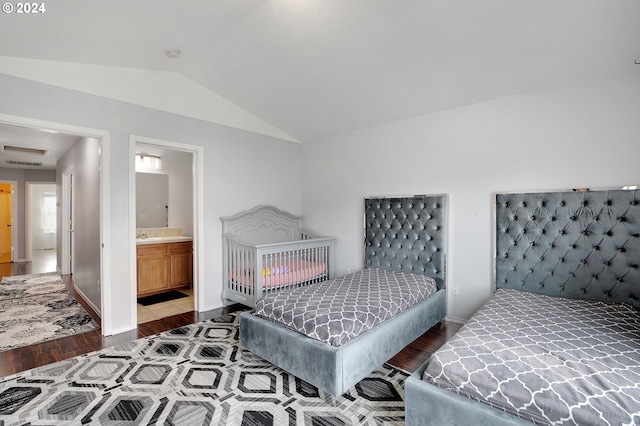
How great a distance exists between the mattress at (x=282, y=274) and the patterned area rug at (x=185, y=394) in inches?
36.8

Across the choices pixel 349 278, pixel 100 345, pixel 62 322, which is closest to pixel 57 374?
pixel 100 345

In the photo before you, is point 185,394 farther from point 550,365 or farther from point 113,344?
point 550,365

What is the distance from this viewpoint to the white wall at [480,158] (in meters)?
2.48

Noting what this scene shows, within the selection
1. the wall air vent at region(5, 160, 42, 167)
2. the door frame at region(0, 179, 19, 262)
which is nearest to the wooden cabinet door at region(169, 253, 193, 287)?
the wall air vent at region(5, 160, 42, 167)

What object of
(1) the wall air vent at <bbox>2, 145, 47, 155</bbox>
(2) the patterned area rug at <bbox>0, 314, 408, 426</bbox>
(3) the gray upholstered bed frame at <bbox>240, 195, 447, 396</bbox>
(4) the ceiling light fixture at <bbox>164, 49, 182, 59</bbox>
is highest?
(4) the ceiling light fixture at <bbox>164, 49, 182, 59</bbox>

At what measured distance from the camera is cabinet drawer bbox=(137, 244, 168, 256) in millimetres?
4348

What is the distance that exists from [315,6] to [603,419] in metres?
2.69

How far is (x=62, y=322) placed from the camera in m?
3.41

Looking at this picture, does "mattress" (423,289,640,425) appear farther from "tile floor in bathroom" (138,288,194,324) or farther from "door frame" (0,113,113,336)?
"tile floor in bathroom" (138,288,194,324)

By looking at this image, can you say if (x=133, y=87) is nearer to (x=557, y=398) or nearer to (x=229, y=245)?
(x=229, y=245)

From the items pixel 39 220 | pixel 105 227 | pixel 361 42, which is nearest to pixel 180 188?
pixel 105 227

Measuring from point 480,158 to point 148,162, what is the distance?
16.1 feet

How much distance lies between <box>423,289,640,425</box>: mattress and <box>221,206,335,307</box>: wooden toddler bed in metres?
2.10

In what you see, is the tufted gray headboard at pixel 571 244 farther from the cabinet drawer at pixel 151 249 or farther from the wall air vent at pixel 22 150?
the wall air vent at pixel 22 150
